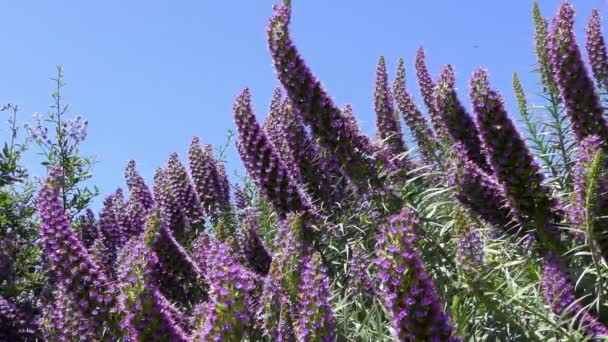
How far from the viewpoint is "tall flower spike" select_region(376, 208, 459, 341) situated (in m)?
2.85

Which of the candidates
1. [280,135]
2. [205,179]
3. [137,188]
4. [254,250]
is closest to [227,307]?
[254,250]

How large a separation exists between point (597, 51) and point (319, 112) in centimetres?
309

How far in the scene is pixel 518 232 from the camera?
4422 millimetres

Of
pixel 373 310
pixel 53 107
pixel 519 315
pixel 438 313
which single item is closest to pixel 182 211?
pixel 53 107

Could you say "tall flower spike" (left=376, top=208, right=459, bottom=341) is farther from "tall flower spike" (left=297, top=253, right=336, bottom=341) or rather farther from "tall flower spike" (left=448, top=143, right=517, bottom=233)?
"tall flower spike" (left=448, top=143, right=517, bottom=233)

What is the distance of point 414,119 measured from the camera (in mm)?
8062

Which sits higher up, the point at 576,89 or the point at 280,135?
the point at 280,135

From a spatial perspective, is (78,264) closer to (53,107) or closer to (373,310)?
(373,310)

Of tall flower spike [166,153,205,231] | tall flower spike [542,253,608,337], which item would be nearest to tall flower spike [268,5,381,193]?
tall flower spike [542,253,608,337]

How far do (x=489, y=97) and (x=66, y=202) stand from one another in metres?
5.80

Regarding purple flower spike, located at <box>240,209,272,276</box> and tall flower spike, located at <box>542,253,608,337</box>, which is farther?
purple flower spike, located at <box>240,209,272,276</box>

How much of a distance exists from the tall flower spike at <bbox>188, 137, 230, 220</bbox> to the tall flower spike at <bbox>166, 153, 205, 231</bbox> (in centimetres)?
16

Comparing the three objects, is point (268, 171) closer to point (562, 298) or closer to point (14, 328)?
point (562, 298)

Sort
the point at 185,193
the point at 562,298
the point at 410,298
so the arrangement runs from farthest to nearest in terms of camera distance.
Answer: the point at 185,193
the point at 562,298
the point at 410,298
